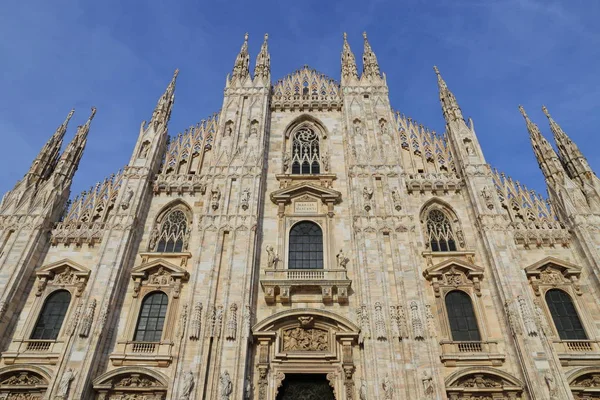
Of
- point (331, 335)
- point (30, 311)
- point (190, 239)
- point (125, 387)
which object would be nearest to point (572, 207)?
point (331, 335)

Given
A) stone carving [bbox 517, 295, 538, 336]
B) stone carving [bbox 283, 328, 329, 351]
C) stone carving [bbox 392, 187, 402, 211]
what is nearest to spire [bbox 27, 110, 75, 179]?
stone carving [bbox 283, 328, 329, 351]

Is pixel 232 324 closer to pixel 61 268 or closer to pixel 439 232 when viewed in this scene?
pixel 61 268

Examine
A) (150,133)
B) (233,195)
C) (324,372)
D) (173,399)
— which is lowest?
→ (173,399)

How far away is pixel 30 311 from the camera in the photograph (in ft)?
52.5

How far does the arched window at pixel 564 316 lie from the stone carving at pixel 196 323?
13.0 metres

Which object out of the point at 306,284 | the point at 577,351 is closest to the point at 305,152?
the point at 306,284

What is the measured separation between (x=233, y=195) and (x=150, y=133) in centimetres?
608

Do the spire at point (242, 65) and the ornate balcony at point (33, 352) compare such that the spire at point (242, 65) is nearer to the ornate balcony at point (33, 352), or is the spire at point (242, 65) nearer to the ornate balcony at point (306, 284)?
the ornate balcony at point (306, 284)

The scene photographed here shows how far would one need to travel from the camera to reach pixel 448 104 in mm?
22859

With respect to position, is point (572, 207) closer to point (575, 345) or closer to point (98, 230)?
point (575, 345)

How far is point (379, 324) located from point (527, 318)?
5.13 meters

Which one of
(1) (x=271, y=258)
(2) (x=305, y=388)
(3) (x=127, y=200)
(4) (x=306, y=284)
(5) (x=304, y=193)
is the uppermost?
(5) (x=304, y=193)

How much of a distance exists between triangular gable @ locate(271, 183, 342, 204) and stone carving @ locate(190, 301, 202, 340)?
617 centimetres

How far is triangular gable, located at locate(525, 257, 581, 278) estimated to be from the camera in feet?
54.2
